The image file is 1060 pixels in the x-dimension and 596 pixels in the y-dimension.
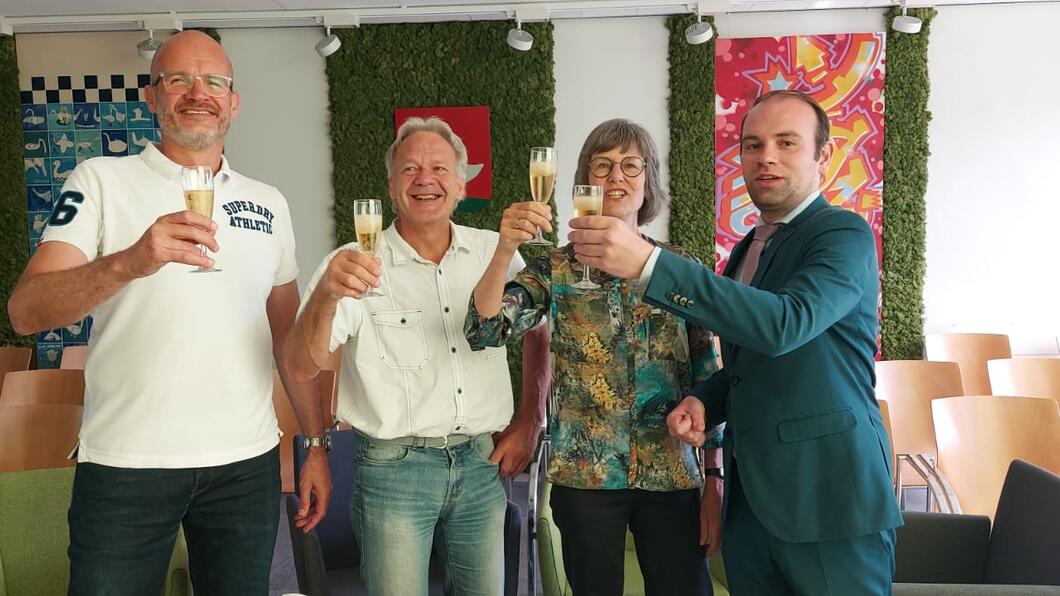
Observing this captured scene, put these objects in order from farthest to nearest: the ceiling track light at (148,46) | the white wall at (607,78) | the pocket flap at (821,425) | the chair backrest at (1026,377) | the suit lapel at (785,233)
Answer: the white wall at (607,78), the ceiling track light at (148,46), the chair backrest at (1026,377), the suit lapel at (785,233), the pocket flap at (821,425)

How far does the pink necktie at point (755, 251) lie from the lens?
1.99 meters

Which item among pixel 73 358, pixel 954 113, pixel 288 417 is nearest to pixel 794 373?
pixel 288 417

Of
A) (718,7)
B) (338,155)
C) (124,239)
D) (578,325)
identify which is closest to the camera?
(124,239)

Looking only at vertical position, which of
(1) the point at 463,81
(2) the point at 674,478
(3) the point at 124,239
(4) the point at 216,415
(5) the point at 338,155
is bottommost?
(2) the point at 674,478

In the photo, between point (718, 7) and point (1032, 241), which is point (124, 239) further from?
point (1032, 241)

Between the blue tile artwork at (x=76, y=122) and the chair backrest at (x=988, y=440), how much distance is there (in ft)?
18.6

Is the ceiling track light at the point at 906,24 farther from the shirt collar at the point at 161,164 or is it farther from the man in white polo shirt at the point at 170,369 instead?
the shirt collar at the point at 161,164

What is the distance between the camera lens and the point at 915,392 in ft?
14.1

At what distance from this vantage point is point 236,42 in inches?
238

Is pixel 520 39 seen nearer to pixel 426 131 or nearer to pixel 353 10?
pixel 353 10

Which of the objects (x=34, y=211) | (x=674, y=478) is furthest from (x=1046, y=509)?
(x=34, y=211)

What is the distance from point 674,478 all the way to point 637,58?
4.60m

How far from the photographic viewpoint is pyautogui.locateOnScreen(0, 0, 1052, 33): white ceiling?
18.2 ft

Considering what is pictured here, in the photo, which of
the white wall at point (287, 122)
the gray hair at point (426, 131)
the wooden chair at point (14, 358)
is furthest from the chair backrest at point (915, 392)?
the wooden chair at point (14, 358)
